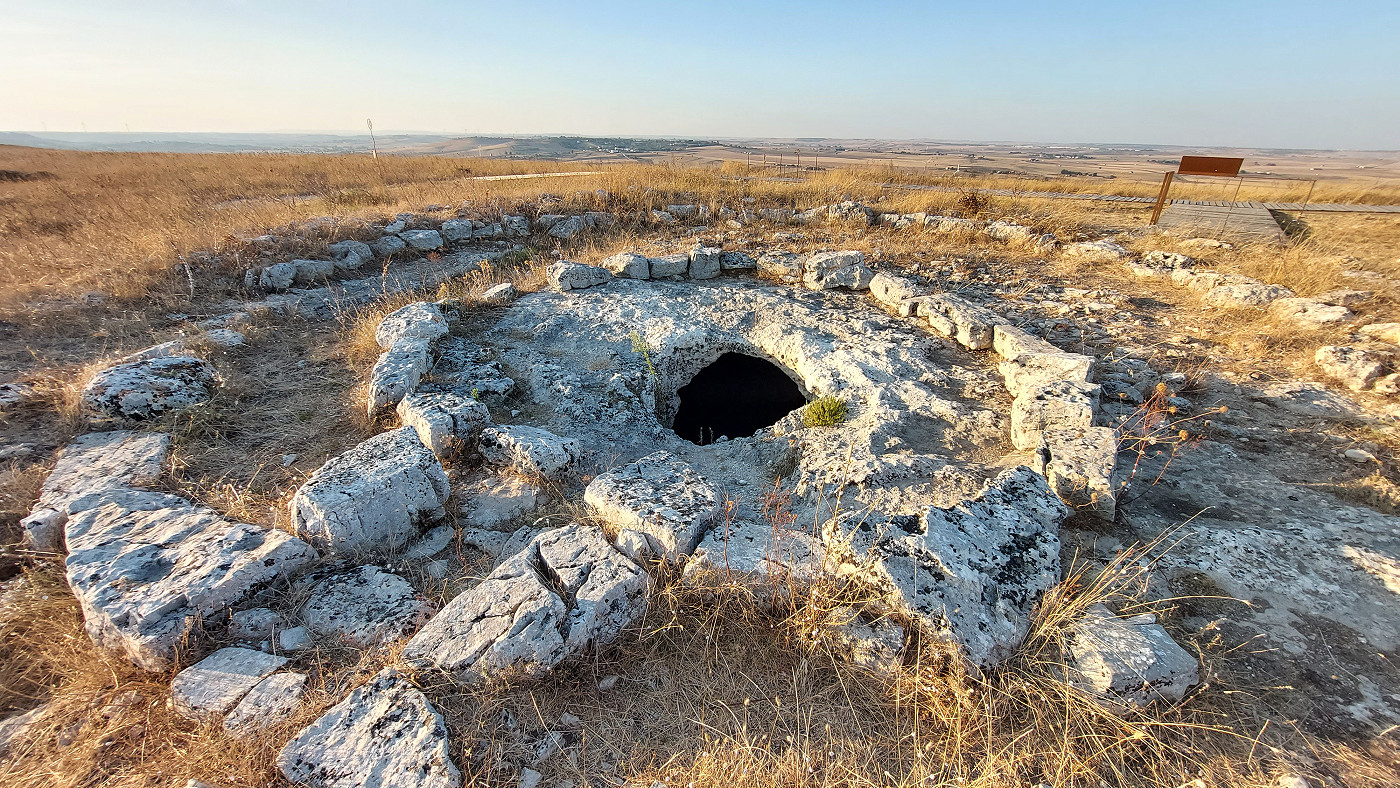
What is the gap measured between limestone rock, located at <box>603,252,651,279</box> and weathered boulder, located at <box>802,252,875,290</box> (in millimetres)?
2015

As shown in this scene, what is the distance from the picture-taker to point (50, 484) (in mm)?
2918

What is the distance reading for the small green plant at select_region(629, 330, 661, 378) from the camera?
4.75 meters

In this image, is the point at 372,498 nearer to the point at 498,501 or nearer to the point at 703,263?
the point at 498,501

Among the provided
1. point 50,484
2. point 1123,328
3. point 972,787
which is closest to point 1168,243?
point 1123,328

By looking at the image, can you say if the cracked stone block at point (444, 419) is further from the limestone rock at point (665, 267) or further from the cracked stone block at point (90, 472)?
the limestone rock at point (665, 267)

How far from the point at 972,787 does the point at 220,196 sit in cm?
1716

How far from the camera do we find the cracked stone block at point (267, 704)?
179 cm

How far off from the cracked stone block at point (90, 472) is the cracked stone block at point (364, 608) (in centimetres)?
152

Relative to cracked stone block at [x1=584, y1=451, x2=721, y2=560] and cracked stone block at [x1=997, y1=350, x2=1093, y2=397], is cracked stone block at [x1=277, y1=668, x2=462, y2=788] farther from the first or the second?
cracked stone block at [x1=997, y1=350, x2=1093, y2=397]

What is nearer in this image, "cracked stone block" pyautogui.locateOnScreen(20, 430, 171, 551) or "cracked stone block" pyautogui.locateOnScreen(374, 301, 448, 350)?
"cracked stone block" pyautogui.locateOnScreen(20, 430, 171, 551)

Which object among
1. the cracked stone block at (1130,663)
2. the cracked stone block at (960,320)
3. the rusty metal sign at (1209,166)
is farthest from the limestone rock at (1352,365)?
the rusty metal sign at (1209,166)

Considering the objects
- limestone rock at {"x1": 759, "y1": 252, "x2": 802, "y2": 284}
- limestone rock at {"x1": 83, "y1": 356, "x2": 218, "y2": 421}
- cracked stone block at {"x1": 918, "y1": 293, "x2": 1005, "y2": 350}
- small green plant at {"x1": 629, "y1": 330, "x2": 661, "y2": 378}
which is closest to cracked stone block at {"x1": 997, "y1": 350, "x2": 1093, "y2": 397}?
cracked stone block at {"x1": 918, "y1": 293, "x2": 1005, "y2": 350}

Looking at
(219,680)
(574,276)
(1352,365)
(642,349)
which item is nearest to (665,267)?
(574,276)

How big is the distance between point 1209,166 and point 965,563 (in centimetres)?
1007
